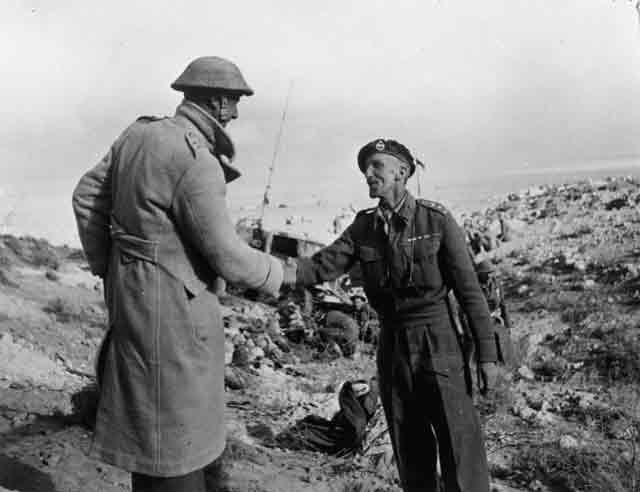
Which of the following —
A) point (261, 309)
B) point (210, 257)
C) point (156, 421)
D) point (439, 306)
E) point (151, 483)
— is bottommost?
point (261, 309)

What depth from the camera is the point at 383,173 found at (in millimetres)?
2943

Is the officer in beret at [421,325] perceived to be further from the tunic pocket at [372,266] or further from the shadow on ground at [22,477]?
the shadow on ground at [22,477]

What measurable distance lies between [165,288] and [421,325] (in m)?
1.31

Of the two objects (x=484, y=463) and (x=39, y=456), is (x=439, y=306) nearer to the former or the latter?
(x=484, y=463)

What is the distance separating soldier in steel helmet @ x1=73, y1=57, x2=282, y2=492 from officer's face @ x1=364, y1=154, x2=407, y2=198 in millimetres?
1005

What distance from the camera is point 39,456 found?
3.65 metres

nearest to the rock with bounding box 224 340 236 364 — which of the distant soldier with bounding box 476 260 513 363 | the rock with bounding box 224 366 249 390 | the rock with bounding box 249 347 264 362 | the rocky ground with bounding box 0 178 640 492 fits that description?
the rocky ground with bounding box 0 178 640 492

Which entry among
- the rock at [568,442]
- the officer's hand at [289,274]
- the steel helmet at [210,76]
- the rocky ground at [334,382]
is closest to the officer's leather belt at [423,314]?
the officer's hand at [289,274]

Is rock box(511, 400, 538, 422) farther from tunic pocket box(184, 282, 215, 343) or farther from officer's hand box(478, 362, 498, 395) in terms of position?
tunic pocket box(184, 282, 215, 343)

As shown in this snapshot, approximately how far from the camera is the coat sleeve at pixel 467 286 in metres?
2.84

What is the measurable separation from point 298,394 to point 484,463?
388cm

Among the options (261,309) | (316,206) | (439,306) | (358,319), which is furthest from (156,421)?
(316,206)

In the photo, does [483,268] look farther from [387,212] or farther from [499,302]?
[387,212]

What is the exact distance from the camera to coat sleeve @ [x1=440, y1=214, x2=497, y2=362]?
2.84 metres
